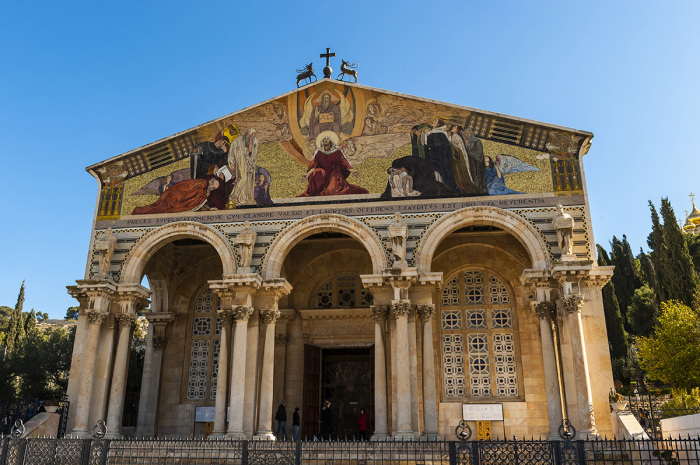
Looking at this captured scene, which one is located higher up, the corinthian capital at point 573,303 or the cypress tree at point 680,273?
the cypress tree at point 680,273

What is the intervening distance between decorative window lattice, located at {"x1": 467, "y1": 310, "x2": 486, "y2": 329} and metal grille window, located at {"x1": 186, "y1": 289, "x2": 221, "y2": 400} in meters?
9.15

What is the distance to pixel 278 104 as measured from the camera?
2095 centimetres

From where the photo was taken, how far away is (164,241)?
790 inches

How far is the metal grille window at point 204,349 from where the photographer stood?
21.8m

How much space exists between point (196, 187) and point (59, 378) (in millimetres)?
18048

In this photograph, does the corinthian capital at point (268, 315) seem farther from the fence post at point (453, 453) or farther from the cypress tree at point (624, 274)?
the cypress tree at point (624, 274)

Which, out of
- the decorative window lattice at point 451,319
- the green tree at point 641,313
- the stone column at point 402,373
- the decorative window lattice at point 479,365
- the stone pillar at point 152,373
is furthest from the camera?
the green tree at point 641,313

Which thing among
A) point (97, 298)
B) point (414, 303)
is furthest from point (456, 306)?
point (97, 298)

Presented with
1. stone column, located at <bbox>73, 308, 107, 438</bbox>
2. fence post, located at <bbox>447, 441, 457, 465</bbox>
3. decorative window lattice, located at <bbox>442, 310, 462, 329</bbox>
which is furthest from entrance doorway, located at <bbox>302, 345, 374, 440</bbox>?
fence post, located at <bbox>447, 441, 457, 465</bbox>

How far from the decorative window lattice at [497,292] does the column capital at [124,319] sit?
12018 millimetres

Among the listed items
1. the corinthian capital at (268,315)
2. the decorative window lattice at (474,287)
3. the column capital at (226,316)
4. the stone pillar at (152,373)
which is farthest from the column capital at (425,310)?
the stone pillar at (152,373)

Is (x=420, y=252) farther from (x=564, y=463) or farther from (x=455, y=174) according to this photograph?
(x=564, y=463)

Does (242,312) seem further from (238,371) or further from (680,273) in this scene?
(680,273)

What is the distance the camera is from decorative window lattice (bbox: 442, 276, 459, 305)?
21.1 meters
